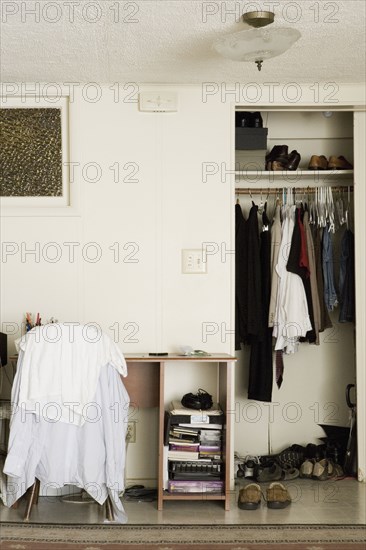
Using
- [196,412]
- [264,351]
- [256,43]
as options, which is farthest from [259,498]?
[256,43]

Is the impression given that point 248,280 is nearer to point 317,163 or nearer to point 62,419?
point 317,163

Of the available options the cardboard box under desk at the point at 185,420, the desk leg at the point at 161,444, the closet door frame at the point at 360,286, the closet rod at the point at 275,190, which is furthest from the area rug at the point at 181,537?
the closet rod at the point at 275,190

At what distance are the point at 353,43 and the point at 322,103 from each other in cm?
73

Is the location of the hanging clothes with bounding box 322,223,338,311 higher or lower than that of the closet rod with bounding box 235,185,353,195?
lower

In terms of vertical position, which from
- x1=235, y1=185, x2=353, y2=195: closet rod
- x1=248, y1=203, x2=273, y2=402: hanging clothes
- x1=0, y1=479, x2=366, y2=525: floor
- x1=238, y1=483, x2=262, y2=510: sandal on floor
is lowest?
x1=0, y1=479, x2=366, y2=525: floor

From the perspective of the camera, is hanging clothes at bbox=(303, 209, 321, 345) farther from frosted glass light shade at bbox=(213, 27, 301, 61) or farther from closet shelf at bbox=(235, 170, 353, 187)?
frosted glass light shade at bbox=(213, 27, 301, 61)

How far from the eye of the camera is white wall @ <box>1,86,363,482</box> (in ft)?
14.5

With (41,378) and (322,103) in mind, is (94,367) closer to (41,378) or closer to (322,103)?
(41,378)

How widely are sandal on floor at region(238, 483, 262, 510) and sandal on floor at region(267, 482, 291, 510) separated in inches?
2.3

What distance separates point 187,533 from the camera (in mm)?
3502

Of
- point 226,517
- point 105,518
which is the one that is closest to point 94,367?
point 105,518

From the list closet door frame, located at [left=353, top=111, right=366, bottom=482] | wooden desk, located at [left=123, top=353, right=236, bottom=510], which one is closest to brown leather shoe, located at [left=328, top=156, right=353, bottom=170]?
closet door frame, located at [left=353, top=111, right=366, bottom=482]

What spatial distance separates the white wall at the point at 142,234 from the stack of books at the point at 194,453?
0.43 metres

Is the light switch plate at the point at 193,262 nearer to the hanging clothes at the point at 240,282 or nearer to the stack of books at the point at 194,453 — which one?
the hanging clothes at the point at 240,282
